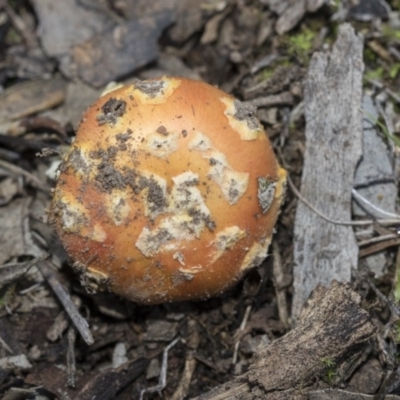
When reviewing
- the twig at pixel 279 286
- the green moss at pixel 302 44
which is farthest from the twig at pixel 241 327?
the green moss at pixel 302 44

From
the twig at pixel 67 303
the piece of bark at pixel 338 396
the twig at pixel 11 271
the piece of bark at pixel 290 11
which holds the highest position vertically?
the piece of bark at pixel 290 11

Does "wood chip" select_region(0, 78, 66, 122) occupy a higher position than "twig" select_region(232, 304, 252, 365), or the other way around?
"wood chip" select_region(0, 78, 66, 122)

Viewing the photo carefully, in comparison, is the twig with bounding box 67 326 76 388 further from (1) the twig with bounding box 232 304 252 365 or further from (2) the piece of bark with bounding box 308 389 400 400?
(2) the piece of bark with bounding box 308 389 400 400

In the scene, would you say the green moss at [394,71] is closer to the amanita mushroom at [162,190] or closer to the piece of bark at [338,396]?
the amanita mushroom at [162,190]

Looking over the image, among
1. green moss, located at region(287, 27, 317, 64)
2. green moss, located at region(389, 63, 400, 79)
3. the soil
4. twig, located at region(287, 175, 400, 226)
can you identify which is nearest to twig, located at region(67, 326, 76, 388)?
the soil

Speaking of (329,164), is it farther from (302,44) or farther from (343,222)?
(302,44)

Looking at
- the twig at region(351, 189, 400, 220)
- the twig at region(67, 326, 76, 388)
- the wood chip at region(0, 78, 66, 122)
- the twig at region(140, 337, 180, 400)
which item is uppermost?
the wood chip at region(0, 78, 66, 122)

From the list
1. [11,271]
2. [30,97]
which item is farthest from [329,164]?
[30,97]
